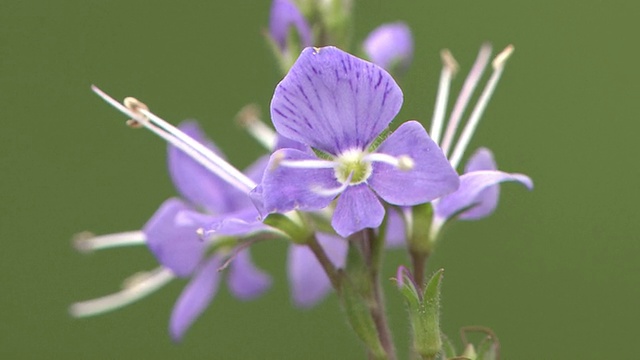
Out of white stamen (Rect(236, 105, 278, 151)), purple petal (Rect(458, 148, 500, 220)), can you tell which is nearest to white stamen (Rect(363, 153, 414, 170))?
purple petal (Rect(458, 148, 500, 220))

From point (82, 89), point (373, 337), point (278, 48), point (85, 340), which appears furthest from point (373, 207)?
point (82, 89)

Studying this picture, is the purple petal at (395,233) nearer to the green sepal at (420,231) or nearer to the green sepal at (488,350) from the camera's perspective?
the green sepal at (420,231)

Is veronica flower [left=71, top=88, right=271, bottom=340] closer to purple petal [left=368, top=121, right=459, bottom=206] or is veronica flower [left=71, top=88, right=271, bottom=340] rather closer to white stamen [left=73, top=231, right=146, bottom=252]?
white stamen [left=73, top=231, right=146, bottom=252]

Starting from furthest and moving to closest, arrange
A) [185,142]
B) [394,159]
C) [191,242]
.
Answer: [191,242] → [185,142] → [394,159]

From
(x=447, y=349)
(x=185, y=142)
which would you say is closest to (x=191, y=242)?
(x=185, y=142)

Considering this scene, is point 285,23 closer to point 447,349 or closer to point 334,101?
point 334,101
